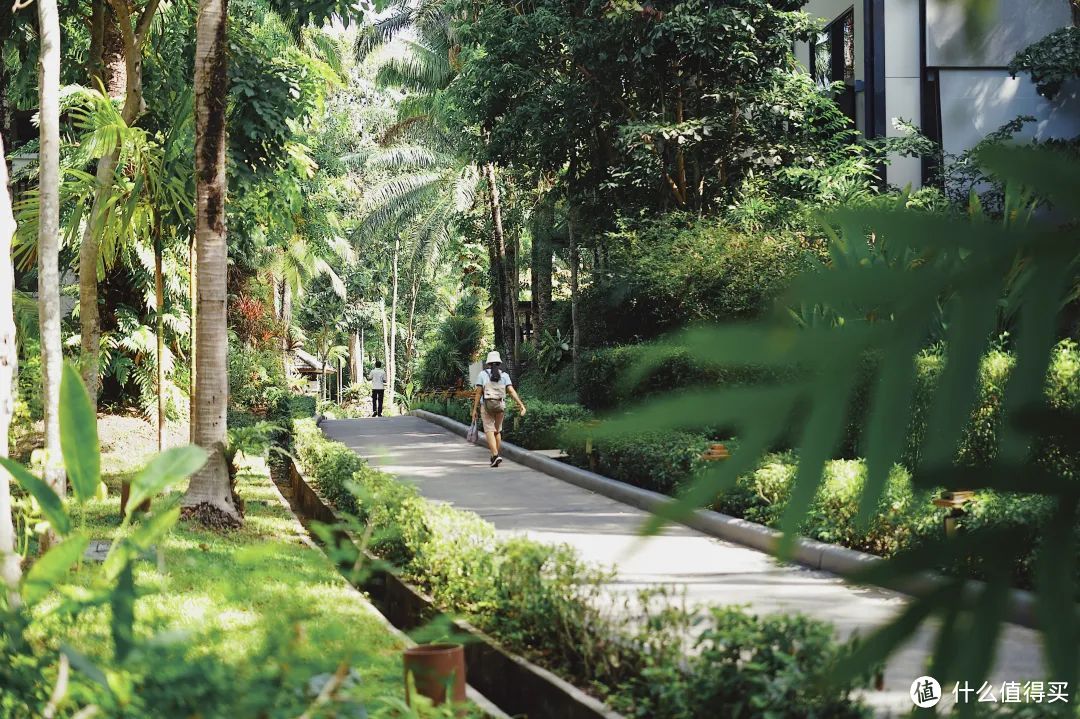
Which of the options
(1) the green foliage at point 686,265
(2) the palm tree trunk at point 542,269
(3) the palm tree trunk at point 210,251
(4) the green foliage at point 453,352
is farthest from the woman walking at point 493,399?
(4) the green foliage at point 453,352

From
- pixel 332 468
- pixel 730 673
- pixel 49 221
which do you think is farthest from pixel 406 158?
pixel 730 673

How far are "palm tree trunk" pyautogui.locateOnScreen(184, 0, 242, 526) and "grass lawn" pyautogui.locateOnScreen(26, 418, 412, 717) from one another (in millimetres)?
1267

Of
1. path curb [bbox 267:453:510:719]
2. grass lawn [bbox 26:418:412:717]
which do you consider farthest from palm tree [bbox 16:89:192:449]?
grass lawn [bbox 26:418:412:717]

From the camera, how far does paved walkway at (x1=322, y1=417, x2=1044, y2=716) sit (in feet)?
1.58

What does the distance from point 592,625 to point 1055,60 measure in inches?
557

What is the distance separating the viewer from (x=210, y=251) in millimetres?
9922

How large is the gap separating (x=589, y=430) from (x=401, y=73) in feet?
98.0

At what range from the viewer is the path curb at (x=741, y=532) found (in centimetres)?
47

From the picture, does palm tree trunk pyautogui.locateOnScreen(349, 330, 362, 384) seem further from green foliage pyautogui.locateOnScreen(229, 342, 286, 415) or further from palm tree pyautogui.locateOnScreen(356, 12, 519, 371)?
green foliage pyautogui.locateOnScreen(229, 342, 286, 415)

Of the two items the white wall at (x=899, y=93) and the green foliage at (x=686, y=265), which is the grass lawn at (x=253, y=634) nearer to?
the green foliage at (x=686, y=265)

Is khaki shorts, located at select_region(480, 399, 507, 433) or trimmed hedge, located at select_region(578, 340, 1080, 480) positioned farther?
khaki shorts, located at select_region(480, 399, 507, 433)

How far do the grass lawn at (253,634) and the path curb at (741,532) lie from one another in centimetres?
68

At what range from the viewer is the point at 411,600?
7.54 meters

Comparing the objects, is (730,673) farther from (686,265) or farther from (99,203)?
(686,265)
